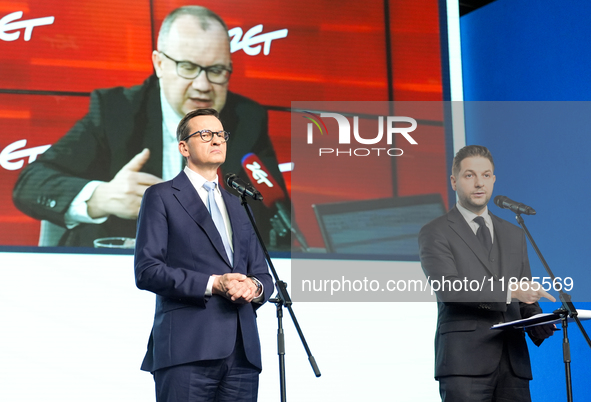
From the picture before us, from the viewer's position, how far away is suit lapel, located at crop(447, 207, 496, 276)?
2710 mm

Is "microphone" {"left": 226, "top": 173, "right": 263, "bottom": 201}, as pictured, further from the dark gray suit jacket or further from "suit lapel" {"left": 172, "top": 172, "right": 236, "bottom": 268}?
the dark gray suit jacket

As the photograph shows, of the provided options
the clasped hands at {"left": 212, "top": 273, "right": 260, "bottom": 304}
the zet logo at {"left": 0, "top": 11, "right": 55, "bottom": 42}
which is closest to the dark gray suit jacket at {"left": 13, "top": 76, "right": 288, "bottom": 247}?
the zet logo at {"left": 0, "top": 11, "right": 55, "bottom": 42}

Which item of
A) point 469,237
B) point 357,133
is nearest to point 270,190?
point 357,133

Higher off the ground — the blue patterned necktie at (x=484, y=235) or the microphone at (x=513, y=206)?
the microphone at (x=513, y=206)

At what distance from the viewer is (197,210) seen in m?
2.29

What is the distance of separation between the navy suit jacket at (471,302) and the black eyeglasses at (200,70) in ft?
6.36

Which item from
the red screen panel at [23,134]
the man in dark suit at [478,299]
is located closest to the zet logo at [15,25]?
the red screen panel at [23,134]

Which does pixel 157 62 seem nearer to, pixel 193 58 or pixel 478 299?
pixel 193 58

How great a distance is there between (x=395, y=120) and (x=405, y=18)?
2.66ft

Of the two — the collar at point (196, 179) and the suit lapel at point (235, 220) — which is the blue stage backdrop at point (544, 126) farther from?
the collar at point (196, 179)

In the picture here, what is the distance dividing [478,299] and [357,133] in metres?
1.86

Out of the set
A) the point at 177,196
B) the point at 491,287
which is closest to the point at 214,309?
the point at 177,196

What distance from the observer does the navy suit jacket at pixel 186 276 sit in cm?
212

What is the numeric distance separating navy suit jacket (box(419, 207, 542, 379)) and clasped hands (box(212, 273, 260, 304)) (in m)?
0.86
